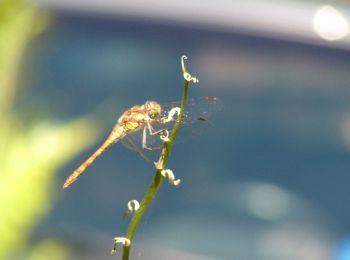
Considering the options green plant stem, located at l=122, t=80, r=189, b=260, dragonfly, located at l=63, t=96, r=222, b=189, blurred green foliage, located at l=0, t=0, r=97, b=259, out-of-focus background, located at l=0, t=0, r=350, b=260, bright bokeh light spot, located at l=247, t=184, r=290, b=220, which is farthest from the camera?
bright bokeh light spot, located at l=247, t=184, r=290, b=220

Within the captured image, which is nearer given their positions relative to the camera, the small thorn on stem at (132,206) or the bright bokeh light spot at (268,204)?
the small thorn on stem at (132,206)

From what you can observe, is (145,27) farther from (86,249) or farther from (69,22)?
(86,249)

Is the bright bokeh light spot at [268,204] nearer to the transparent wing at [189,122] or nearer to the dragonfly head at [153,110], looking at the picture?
the transparent wing at [189,122]

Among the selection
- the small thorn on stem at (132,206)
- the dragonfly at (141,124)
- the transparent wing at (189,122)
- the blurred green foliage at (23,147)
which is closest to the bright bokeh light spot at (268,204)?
the blurred green foliage at (23,147)

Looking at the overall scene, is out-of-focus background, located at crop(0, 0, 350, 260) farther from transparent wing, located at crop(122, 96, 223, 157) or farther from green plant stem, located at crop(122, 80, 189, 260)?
green plant stem, located at crop(122, 80, 189, 260)

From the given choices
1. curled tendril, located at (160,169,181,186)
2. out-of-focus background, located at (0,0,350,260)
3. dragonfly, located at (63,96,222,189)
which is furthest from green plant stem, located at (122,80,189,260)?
out-of-focus background, located at (0,0,350,260)

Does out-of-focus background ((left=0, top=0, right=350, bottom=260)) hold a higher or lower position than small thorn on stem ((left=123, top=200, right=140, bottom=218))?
higher

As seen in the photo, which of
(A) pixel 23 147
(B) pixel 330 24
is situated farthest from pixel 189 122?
(B) pixel 330 24
